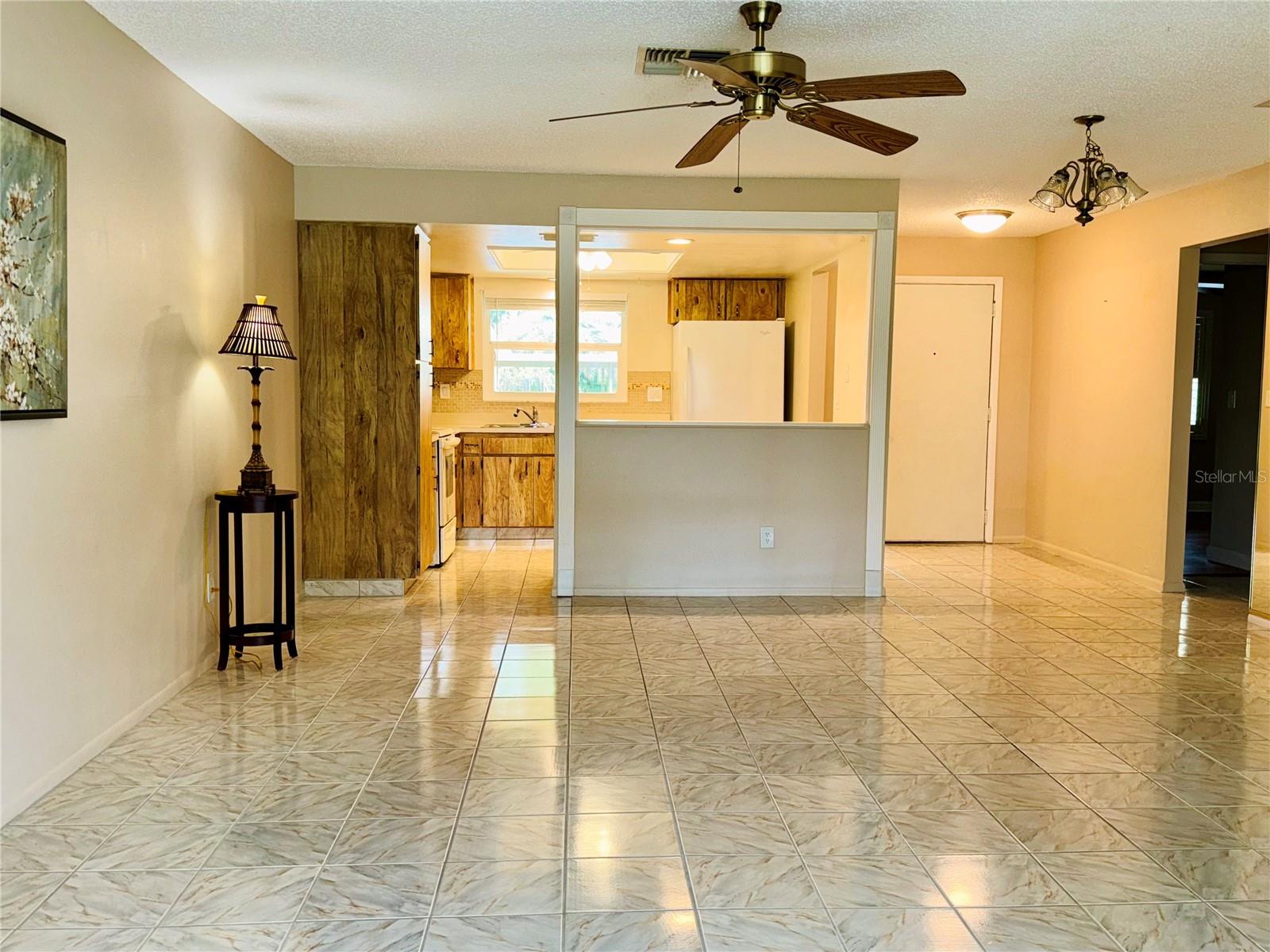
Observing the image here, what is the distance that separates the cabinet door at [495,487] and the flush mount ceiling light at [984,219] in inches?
151

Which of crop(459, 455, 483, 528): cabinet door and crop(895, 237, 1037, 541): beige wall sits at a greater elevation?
crop(895, 237, 1037, 541): beige wall

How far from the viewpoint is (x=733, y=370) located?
711cm

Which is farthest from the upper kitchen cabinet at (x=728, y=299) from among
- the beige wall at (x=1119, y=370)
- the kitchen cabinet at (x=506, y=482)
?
the beige wall at (x=1119, y=370)

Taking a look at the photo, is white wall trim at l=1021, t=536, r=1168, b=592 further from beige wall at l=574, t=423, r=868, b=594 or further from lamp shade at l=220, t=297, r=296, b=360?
lamp shade at l=220, t=297, r=296, b=360

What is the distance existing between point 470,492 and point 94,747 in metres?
4.73

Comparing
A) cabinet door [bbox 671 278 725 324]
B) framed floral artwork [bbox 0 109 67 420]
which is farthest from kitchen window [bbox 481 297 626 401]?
framed floral artwork [bbox 0 109 67 420]

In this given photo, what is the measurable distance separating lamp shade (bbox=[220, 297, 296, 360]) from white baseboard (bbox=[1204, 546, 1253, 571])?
628 centimetres

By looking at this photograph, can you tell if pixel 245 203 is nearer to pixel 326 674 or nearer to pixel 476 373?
pixel 326 674

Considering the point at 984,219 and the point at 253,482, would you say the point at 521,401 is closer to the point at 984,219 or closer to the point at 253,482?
the point at 984,219

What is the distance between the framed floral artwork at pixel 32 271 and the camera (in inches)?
93.8

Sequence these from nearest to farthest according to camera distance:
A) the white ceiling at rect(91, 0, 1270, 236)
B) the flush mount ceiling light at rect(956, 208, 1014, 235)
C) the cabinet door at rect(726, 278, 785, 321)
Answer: the white ceiling at rect(91, 0, 1270, 236) < the flush mount ceiling light at rect(956, 208, 1014, 235) < the cabinet door at rect(726, 278, 785, 321)

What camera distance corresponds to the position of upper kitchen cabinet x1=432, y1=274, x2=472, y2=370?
7.54 metres

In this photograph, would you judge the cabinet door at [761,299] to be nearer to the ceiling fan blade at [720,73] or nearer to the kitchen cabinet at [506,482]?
the kitchen cabinet at [506,482]

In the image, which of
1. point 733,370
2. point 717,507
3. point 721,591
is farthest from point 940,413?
point 721,591
